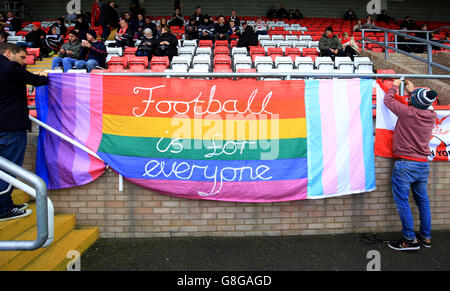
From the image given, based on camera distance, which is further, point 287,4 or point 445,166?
point 287,4

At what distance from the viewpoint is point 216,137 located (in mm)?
4145

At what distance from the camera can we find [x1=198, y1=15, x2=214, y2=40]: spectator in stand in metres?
12.7

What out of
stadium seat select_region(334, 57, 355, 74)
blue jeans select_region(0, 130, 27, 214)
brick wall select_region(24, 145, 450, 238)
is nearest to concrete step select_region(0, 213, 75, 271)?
brick wall select_region(24, 145, 450, 238)

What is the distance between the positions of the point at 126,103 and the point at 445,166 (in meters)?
4.74

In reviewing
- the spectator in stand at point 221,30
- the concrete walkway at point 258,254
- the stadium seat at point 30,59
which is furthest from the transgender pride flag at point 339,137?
the stadium seat at point 30,59

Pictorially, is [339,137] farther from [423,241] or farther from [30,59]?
[30,59]

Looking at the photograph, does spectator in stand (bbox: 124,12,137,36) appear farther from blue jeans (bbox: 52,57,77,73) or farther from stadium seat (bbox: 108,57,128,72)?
blue jeans (bbox: 52,57,77,73)

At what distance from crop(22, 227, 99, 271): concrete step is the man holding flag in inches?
157

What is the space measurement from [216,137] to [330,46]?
7.87 m

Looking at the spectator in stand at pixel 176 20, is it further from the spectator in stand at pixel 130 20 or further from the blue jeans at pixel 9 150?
the blue jeans at pixel 9 150

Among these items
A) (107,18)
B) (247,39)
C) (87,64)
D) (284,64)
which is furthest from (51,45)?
(284,64)
